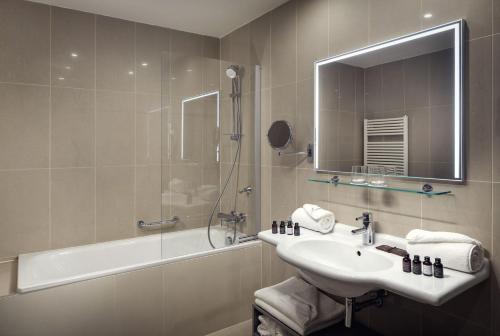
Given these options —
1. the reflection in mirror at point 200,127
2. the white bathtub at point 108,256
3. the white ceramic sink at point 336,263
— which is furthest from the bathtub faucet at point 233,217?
the white ceramic sink at point 336,263

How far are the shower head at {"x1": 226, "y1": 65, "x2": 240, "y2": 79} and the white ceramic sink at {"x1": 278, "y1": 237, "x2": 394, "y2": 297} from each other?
1.40m

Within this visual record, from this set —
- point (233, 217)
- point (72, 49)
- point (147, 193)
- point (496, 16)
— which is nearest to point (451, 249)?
point (496, 16)

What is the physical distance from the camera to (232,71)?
102 inches

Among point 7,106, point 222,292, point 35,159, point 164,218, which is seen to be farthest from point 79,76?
point 222,292

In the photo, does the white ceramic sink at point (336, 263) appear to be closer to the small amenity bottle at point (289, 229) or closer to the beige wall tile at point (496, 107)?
the small amenity bottle at point (289, 229)

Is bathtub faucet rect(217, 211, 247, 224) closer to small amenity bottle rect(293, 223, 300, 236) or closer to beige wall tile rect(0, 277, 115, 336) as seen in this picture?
small amenity bottle rect(293, 223, 300, 236)

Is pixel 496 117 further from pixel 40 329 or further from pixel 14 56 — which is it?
pixel 14 56

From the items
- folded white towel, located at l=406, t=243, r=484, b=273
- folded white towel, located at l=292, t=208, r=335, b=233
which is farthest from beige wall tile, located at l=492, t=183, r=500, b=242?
folded white towel, located at l=292, t=208, r=335, b=233

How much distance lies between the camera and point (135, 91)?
3.02m

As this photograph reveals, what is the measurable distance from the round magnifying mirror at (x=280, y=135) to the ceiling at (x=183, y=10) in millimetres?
990

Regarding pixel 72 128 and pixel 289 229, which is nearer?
pixel 289 229

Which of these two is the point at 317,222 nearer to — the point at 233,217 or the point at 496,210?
the point at 233,217

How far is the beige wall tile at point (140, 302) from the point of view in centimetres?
211

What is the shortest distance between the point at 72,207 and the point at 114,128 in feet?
2.52
